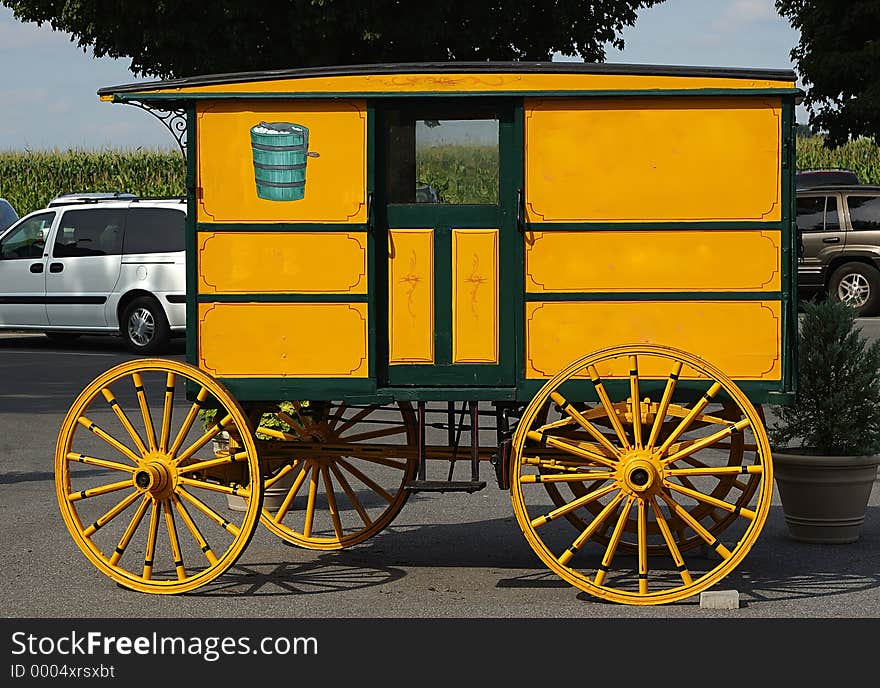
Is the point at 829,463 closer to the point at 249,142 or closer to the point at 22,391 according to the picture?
the point at 249,142

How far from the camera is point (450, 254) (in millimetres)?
7113

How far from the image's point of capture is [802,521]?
819 centimetres

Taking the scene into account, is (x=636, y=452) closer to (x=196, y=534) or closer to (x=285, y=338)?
(x=285, y=338)

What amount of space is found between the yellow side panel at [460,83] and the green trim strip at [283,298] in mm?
920

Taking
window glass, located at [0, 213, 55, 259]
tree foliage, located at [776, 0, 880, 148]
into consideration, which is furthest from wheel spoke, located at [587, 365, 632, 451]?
tree foliage, located at [776, 0, 880, 148]

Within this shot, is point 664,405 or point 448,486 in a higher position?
point 664,405

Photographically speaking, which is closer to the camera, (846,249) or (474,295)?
(474,295)

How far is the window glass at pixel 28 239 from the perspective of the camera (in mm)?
19469

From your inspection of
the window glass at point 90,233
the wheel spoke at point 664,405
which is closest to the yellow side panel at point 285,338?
the wheel spoke at point 664,405

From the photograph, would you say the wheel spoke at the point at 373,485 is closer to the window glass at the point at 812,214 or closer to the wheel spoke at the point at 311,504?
the wheel spoke at the point at 311,504

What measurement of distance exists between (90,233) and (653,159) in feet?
43.6

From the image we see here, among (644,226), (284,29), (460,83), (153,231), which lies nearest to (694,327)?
(644,226)

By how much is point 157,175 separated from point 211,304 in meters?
32.4

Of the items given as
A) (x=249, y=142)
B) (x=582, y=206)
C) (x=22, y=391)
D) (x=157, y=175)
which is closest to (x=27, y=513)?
(x=249, y=142)
